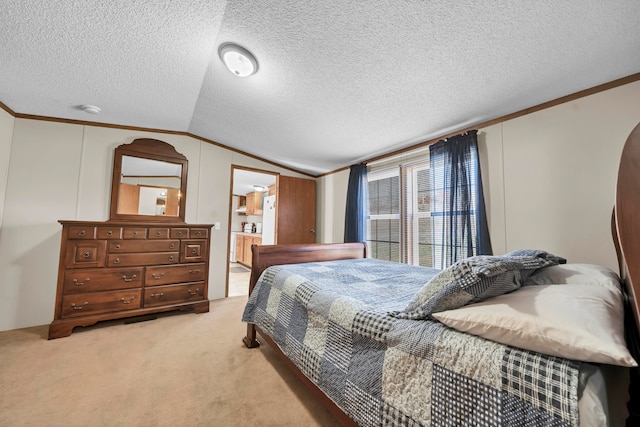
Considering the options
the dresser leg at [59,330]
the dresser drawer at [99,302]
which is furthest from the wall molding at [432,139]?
the dresser leg at [59,330]

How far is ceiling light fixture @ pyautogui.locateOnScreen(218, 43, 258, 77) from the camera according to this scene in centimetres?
184

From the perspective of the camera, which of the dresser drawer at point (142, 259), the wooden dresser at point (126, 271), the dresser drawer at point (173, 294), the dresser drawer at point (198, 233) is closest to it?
the wooden dresser at point (126, 271)

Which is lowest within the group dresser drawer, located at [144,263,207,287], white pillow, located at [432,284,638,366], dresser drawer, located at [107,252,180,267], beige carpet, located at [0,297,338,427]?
beige carpet, located at [0,297,338,427]

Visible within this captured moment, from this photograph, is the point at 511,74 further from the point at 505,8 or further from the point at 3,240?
the point at 3,240

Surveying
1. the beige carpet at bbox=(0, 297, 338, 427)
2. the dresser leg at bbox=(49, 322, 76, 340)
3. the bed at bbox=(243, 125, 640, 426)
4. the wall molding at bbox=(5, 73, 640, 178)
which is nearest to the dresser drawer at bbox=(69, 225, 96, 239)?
the dresser leg at bbox=(49, 322, 76, 340)

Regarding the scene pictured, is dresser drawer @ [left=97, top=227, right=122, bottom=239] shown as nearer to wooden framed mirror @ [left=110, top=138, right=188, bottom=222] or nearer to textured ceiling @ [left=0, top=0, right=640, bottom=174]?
wooden framed mirror @ [left=110, top=138, right=188, bottom=222]

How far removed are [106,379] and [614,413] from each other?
100 inches

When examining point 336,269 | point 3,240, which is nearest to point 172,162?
point 3,240

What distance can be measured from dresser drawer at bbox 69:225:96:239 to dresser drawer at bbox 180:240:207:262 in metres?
0.81

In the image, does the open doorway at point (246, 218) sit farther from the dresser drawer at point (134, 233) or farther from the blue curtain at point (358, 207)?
the dresser drawer at point (134, 233)

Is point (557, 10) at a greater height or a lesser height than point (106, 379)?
greater

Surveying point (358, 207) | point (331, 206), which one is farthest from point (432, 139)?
point (331, 206)

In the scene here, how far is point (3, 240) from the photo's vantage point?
8.21ft

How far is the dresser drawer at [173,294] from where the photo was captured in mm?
2697
